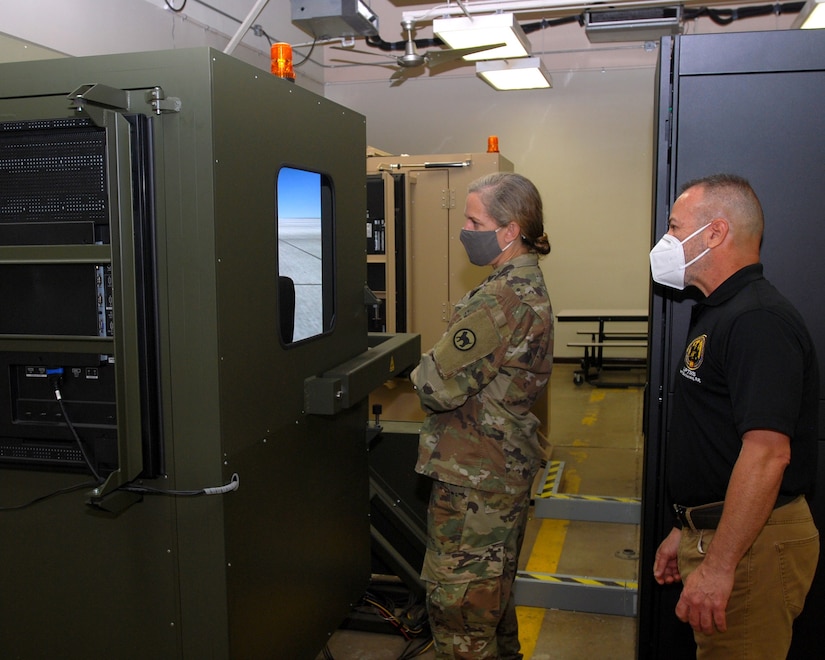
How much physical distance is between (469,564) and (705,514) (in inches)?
30.4

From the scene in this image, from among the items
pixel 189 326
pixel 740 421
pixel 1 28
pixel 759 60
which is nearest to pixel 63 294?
pixel 189 326

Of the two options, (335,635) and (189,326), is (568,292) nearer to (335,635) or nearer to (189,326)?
(335,635)

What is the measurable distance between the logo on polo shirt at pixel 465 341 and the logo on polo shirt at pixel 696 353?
0.60m

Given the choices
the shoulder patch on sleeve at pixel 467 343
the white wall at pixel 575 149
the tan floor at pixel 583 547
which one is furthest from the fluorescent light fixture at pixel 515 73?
the shoulder patch on sleeve at pixel 467 343

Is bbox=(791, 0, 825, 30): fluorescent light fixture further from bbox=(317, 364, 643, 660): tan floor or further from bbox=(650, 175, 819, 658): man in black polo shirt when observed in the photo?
bbox=(650, 175, 819, 658): man in black polo shirt

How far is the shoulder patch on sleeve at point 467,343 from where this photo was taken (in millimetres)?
2205

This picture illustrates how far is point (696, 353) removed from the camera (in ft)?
5.97

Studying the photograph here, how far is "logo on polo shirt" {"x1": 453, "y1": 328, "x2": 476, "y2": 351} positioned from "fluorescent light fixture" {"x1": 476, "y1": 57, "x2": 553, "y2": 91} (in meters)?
4.49

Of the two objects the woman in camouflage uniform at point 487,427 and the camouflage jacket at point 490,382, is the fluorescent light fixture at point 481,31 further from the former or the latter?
the camouflage jacket at point 490,382

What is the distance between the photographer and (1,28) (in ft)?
14.1

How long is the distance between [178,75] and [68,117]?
31 centimetres

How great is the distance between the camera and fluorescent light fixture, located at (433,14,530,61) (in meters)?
4.88

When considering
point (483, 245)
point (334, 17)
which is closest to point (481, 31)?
point (334, 17)

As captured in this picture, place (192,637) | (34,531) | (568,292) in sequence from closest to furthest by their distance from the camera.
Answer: (192,637) < (34,531) < (568,292)
